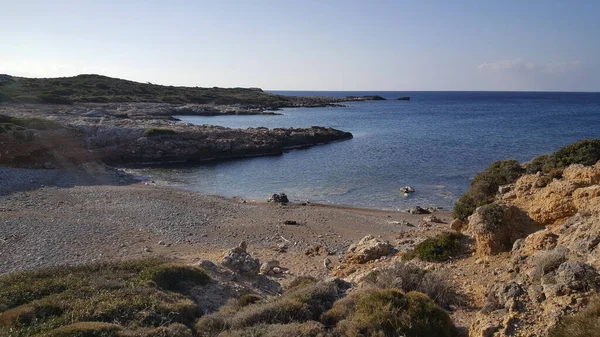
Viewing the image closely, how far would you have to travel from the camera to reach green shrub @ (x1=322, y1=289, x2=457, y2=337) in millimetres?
7582

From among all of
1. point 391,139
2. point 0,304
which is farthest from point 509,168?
point 391,139

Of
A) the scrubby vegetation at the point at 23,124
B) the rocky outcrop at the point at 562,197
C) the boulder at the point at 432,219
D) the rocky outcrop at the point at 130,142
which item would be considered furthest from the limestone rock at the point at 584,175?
the scrubby vegetation at the point at 23,124

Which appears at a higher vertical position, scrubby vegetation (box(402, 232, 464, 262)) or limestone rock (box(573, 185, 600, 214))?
limestone rock (box(573, 185, 600, 214))

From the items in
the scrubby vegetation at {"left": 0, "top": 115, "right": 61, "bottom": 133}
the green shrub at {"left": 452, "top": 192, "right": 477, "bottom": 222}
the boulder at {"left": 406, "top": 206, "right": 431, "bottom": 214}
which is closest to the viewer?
the green shrub at {"left": 452, "top": 192, "right": 477, "bottom": 222}

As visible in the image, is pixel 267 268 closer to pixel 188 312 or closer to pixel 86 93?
pixel 188 312

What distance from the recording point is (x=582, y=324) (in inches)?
236

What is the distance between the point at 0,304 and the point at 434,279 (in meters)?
9.12

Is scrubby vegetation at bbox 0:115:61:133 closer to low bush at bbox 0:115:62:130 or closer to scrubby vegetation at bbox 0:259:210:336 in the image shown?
low bush at bbox 0:115:62:130

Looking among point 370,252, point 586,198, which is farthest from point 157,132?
point 586,198

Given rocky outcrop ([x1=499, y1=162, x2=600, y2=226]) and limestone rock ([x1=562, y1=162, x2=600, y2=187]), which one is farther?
limestone rock ([x1=562, y1=162, x2=600, y2=187])

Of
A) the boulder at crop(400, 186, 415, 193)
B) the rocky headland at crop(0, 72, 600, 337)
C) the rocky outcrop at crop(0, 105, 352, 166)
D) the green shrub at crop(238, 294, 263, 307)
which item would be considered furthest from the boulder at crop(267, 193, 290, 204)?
the rocky outcrop at crop(0, 105, 352, 166)

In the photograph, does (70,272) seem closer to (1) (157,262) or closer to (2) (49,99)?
(1) (157,262)

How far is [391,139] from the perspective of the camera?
59750 mm

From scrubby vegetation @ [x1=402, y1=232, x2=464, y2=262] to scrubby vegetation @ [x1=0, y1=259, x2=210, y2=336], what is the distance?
650cm
